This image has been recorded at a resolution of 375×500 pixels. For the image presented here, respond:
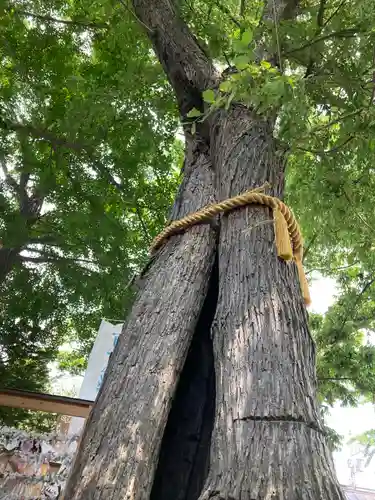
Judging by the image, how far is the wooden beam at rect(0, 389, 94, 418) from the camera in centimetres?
372

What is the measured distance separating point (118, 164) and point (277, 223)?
11.2 ft

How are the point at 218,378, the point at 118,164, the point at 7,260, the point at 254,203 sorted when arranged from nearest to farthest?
1. the point at 218,378
2. the point at 254,203
3. the point at 118,164
4. the point at 7,260

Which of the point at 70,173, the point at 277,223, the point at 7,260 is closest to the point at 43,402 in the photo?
the point at 7,260

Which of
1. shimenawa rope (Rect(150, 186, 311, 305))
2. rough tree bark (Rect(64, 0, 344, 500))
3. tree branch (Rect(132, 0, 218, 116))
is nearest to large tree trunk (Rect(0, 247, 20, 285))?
tree branch (Rect(132, 0, 218, 116))

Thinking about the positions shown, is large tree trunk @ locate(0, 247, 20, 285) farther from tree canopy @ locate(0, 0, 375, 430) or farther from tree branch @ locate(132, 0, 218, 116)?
tree branch @ locate(132, 0, 218, 116)

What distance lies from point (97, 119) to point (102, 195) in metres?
1.23

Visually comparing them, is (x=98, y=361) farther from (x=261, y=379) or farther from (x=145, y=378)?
(x=261, y=379)

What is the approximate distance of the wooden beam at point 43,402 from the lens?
3.72m

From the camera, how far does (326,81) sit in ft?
8.30

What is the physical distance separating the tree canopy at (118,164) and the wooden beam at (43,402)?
85 centimetres

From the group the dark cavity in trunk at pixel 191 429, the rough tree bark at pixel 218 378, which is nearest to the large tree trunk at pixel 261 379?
the rough tree bark at pixel 218 378

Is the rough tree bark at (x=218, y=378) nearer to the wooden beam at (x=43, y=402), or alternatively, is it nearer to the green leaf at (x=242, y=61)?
the green leaf at (x=242, y=61)

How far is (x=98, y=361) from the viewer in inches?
147

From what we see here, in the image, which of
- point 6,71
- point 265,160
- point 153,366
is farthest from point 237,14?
point 153,366
